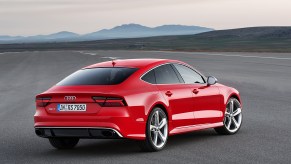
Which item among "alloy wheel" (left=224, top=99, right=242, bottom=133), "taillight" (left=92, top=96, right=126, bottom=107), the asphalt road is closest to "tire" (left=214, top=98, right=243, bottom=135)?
"alloy wheel" (left=224, top=99, right=242, bottom=133)

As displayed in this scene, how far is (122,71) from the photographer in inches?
399

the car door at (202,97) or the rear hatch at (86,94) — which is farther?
the car door at (202,97)

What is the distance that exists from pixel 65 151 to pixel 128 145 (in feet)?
3.03

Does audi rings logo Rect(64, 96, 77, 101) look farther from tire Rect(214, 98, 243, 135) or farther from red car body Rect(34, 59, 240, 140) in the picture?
tire Rect(214, 98, 243, 135)

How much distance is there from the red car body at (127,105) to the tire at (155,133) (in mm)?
91

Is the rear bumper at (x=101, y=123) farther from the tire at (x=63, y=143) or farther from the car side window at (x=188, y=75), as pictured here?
the car side window at (x=188, y=75)

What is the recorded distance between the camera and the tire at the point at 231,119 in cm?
1166

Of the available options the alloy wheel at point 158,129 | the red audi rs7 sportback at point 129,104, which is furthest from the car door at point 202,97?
the alloy wheel at point 158,129

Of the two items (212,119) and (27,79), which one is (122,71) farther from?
(27,79)

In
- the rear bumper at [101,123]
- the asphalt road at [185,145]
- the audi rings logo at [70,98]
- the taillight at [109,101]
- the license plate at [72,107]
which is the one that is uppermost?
the audi rings logo at [70,98]

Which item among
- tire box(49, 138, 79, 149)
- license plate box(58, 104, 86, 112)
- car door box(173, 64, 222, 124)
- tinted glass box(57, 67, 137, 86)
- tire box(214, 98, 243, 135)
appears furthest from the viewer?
tire box(214, 98, 243, 135)

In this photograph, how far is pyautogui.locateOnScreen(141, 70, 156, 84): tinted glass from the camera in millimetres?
10125

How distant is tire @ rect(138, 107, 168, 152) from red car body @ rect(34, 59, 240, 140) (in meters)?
0.09

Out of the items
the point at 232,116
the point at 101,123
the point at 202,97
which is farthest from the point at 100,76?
the point at 232,116
